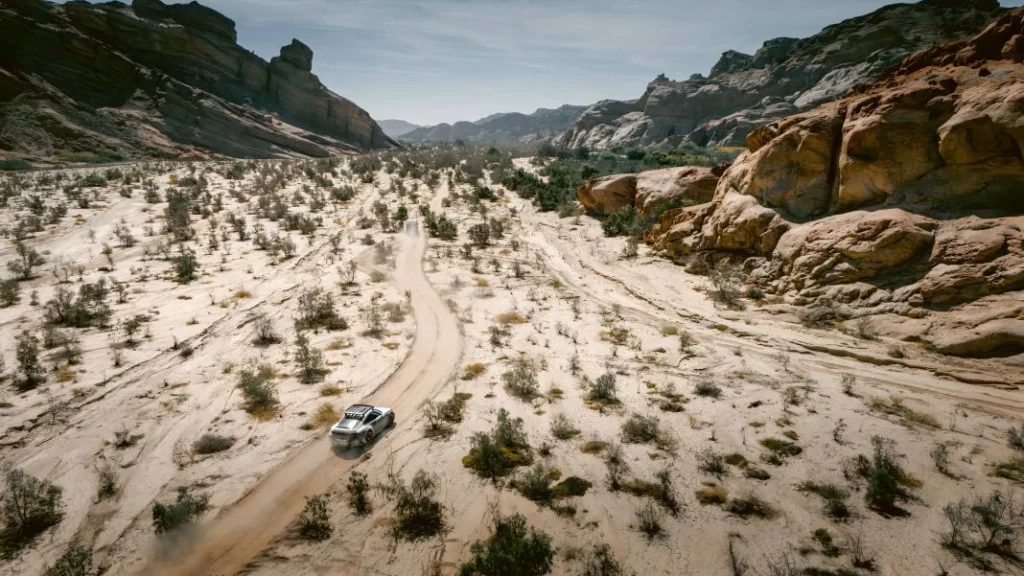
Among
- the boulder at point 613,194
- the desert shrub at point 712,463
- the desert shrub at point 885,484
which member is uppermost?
the boulder at point 613,194

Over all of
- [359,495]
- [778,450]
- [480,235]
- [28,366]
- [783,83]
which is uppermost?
[783,83]

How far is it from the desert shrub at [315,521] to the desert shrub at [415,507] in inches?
36.7

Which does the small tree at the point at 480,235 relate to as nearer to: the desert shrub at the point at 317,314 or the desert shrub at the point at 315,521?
the desert shrub at the point at 317,314

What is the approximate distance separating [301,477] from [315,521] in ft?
4.58

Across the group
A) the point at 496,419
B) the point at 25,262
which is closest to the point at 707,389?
the point at 496,419

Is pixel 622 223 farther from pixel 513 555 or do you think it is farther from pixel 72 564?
pixel 72 564

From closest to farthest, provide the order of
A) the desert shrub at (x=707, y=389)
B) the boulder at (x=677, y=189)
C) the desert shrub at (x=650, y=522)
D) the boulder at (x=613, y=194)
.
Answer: the desert shrub at (x=650, y=522), the desert shrub at (x=707, y=389), the boulder at (x=677, y=189), the boulder at (x=613, y=194)

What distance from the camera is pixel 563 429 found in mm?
8969

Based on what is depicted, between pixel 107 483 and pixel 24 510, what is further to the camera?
pixel 107 483

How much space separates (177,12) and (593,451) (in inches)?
3054

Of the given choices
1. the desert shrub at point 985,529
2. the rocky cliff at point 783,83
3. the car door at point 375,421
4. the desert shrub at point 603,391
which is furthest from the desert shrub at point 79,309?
the rocky cliff at point 783,83

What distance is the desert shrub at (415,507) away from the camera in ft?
22.3

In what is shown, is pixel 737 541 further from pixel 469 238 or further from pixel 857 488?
pixel 469 238

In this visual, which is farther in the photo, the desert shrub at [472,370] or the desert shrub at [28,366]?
the desert shrub at [472,370]
